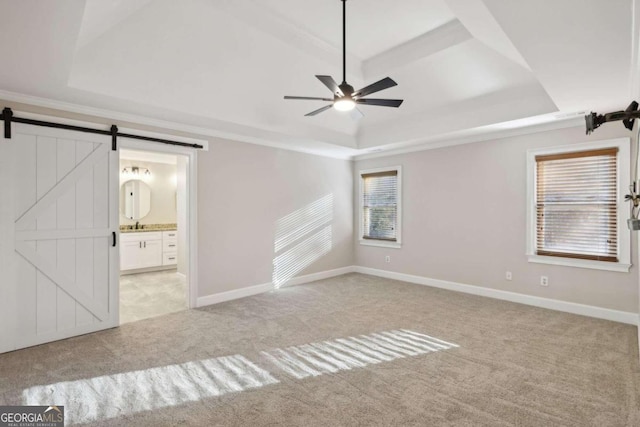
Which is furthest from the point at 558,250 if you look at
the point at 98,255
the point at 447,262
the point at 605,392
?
the point at 98,255

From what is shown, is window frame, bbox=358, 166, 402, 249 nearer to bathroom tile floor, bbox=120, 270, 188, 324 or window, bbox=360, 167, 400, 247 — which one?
window, bbox=360, 167, 400, 247

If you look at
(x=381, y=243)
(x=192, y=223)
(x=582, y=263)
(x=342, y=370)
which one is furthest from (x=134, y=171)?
(x=582, y=263)

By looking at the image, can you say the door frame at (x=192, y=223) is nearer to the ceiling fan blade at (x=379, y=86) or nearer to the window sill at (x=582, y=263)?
the ceiling fan blade at (x=379, y=86)

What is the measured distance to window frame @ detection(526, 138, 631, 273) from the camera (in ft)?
12.8

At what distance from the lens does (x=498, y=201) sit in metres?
4.94

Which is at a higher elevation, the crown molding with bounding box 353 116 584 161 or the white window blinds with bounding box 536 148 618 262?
the crown molding with bounding box 353 116 584 161

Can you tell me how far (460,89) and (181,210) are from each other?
5.01 meters

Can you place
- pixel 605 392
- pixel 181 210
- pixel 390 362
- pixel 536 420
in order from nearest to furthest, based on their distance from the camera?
1. pixel 536 420
2. pixel 605 392
3. pixel 390 362
4. pixel 181 210

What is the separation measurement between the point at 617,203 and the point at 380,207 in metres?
3.55

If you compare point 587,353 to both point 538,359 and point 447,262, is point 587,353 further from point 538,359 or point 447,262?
point 447,262

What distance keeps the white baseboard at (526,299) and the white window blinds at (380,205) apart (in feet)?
2.62

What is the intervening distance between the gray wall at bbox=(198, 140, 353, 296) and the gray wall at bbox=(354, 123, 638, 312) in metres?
1.78

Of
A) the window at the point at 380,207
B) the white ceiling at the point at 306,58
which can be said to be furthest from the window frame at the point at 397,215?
the white ceiling at the point at 306,58

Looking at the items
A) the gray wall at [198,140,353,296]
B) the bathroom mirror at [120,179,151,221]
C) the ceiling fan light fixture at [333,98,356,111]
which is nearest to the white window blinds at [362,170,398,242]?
the gray wall at [198,140,353,296]
